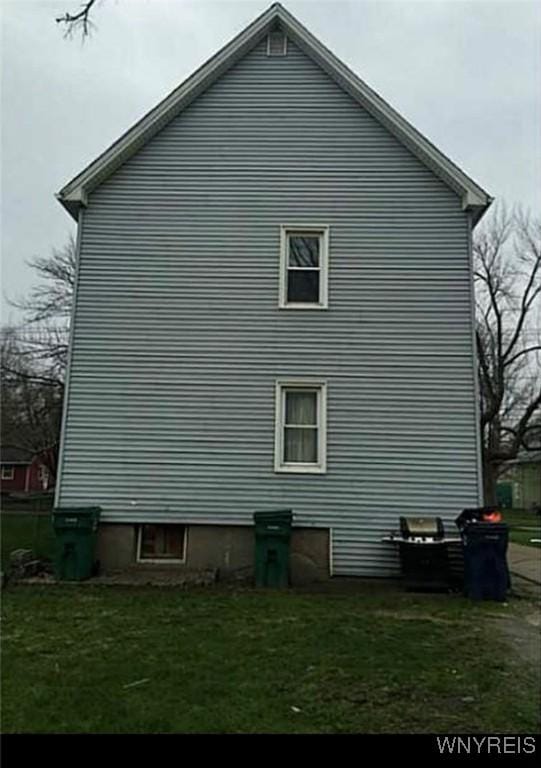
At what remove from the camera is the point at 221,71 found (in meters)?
11.4

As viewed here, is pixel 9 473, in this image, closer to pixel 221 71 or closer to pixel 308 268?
pixel 221 71

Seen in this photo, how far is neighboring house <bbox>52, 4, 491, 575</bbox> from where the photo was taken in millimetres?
10297

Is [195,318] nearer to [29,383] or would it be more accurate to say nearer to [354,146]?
[354,146]

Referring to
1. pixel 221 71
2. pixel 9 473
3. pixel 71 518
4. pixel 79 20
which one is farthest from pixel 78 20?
pixel 9 473

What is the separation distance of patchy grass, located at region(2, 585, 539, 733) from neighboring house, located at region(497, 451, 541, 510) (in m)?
39.8

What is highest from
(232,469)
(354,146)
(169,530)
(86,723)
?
(354,146)

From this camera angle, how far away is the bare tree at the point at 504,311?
1113 inches

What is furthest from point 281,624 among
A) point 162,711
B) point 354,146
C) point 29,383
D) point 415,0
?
point 29,383

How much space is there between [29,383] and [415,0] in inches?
905

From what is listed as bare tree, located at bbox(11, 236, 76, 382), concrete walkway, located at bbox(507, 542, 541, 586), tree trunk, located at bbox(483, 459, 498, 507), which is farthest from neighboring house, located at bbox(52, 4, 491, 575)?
bare tree, located at bbox(11, 236, 76, 382)

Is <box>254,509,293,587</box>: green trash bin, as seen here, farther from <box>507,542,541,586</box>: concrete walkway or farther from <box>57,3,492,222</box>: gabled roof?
<box>57,3,492,222</box>: gabled roof

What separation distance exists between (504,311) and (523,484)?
87.5ft

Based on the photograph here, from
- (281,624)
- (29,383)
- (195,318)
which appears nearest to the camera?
(281,624)

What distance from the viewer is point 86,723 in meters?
3.94
